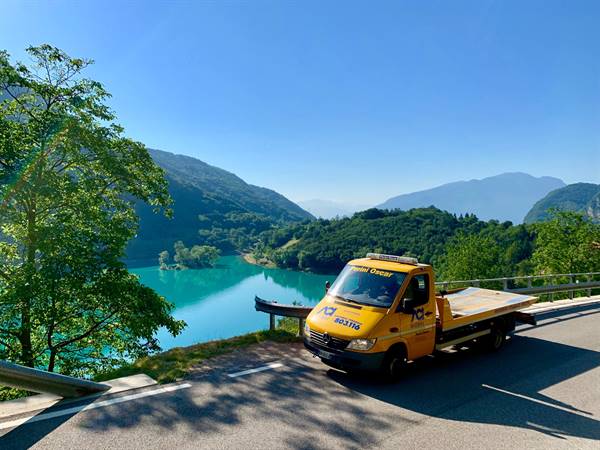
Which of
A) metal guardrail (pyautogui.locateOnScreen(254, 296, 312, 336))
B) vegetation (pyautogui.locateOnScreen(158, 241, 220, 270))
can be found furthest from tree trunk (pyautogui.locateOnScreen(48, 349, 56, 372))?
vegetation (pyautogui.locateOnScreen(158, 241, 220, 270))

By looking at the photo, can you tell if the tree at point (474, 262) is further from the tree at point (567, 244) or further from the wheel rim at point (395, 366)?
the wheel rim at point (395, 366)

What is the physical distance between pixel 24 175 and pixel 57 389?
738 centimetres

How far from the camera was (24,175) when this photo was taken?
33.9 ft

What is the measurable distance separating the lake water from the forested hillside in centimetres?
813

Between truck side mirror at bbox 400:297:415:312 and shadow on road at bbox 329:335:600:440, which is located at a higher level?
truck side mirror at bbox 400:297:415:312

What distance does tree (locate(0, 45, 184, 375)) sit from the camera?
33.9 feet

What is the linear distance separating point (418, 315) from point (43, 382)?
6.31m

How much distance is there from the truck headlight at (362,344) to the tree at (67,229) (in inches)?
295

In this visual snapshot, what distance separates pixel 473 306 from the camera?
9812 mm

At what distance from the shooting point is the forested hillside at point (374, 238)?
392 feet

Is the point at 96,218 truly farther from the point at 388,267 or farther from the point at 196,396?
the point at 388,267

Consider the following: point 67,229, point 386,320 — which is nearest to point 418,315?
point 386,320

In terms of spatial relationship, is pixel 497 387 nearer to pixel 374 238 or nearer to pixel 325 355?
pixel 325 355

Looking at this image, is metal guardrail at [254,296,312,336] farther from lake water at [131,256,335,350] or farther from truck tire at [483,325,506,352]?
lake water at [131,256,335,350]
